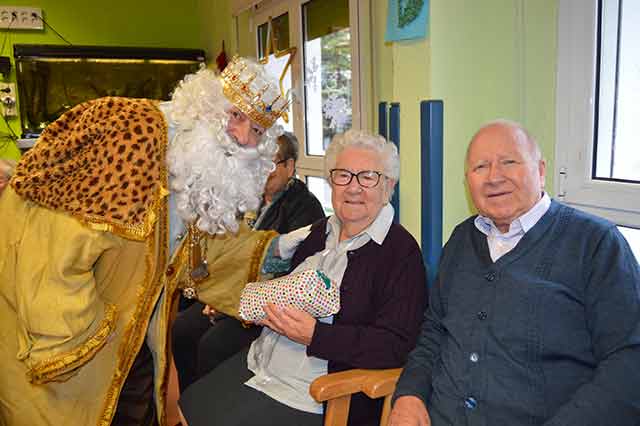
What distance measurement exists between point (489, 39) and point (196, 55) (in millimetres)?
3882

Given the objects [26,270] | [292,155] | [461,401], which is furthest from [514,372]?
[292,155]

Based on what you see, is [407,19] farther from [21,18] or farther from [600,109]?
[21,18]

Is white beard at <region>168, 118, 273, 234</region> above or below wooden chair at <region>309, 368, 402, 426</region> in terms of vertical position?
above

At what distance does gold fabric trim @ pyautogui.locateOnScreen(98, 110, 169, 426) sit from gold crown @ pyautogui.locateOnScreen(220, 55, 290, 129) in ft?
1.32

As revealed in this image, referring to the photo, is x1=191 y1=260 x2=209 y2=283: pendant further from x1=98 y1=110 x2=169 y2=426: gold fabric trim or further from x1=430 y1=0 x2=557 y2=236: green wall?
x1=430 y1=0 x2=557 y2=236: green wall

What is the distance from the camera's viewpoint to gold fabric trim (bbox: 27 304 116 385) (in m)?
1.48

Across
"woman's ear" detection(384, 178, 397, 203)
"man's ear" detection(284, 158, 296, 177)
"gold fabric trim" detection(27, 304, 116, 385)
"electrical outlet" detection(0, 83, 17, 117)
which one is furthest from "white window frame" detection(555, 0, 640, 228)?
"electrical outlet" detection(0, 83, 17, 117)

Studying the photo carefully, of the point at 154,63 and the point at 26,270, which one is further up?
the point at 154,63

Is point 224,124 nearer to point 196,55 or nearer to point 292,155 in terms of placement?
point 292,155

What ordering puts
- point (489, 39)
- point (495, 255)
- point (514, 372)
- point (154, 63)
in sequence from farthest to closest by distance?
point (154, 63) < point (489, 39) < point (495, 255) < point (514, 372)

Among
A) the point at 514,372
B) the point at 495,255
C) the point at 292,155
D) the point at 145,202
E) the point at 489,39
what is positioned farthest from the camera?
the point at 292,155

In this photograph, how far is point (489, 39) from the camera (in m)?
1.91

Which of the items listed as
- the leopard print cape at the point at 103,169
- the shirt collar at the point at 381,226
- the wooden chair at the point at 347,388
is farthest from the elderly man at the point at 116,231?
the wooden chair at the point at 347,388

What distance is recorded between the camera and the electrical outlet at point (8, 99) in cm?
477
